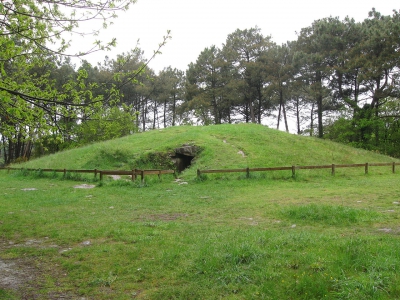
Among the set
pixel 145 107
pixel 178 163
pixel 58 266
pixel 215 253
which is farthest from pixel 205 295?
pixel 145 107

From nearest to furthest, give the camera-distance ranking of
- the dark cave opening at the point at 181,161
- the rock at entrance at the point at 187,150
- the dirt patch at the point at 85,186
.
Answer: the dirt patch at the point at 85,186
the dark cave opening at the point at 181,161
the rock at entrance at the point at 187,150

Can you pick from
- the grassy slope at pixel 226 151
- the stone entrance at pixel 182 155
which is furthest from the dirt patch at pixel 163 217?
the stone entrance at pixel 182 155

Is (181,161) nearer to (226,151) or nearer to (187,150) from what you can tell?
(187,150)

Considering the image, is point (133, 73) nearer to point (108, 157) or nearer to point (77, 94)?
point (77, 94)

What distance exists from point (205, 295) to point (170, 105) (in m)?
52.4

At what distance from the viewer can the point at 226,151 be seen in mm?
22219

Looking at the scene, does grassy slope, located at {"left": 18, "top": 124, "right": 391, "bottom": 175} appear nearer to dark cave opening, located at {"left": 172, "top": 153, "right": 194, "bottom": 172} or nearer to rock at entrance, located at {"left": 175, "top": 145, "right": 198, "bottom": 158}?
rock at entrance, located at {"left": 175, "top": 145, "right": 198, "bottom": 158}

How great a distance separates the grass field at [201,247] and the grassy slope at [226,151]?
8.58 m

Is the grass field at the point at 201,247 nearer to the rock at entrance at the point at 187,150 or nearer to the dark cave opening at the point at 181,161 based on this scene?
the dark cave opening at the point at 181,161

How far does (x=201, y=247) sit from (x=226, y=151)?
55.3 feet

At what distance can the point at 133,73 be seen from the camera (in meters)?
6.25

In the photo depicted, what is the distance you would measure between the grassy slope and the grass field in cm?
858

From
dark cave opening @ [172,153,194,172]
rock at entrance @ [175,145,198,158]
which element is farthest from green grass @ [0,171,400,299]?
rock at entrance @ [175,145,198,158]

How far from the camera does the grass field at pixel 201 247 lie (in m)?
3.99
